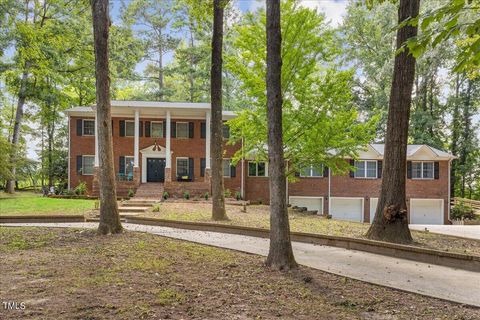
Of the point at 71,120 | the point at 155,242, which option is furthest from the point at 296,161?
the point at 71,120

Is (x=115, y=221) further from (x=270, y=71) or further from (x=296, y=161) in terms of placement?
(x=296, y=161)

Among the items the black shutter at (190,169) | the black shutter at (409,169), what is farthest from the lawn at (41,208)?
the black shutter at (409,169)

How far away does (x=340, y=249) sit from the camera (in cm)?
809

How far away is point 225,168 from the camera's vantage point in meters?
24.1

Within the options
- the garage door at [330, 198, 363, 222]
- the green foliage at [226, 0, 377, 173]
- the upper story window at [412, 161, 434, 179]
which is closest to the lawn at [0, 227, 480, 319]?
the green foliage at [226, 0, 377, 173]

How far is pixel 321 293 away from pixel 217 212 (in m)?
8.14

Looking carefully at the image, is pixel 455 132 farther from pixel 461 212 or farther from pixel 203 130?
pixel 203 130

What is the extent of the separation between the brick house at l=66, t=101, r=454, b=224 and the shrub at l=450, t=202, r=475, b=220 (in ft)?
4.28

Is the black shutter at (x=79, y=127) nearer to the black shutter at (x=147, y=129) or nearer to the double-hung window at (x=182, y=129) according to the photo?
the black shutter at (x=147, y=129)

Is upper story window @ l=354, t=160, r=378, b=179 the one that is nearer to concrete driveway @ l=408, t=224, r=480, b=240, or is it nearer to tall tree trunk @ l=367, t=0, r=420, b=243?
concrete driveway @ l=408, t=224, r=480, b=240

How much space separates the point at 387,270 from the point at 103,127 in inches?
298

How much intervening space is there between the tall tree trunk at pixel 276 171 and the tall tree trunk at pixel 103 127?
5.21 meters

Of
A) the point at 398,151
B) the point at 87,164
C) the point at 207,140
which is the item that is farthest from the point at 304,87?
the point at 87,164

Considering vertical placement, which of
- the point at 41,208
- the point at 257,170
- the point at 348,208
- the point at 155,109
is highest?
the point at 155,109
